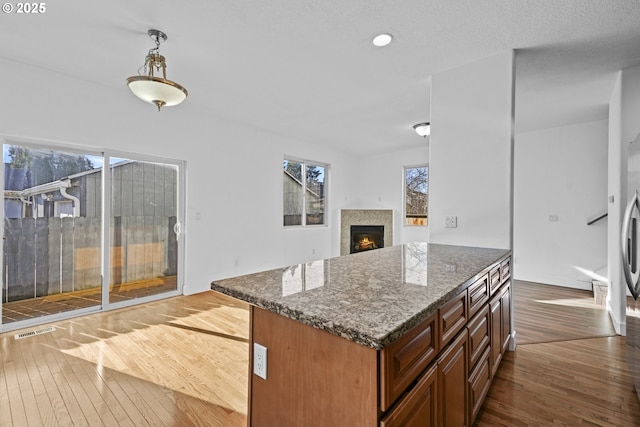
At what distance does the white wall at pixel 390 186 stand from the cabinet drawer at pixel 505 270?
12.3 ft

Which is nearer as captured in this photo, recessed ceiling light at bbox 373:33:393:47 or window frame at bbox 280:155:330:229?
recessed ceiling light at bbox 373:33:393:47

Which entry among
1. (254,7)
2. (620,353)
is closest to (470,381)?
(620,353)

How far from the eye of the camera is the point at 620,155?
2.84m

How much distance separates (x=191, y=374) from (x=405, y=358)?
1899 millimetres

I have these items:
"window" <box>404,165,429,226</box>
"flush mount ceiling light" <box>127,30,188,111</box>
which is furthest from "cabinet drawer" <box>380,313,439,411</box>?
"window" <box>404,165,429,226</box>

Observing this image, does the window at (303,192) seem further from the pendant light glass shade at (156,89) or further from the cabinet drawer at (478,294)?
the cabinet drawer at (478,294)

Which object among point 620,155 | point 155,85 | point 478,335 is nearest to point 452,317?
point 478,335

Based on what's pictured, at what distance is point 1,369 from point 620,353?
4966 mm

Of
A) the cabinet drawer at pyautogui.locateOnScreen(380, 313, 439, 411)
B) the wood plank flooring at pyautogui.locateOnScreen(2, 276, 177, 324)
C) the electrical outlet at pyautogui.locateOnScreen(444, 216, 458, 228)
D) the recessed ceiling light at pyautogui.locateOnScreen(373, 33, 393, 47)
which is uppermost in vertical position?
the recessed ceiling light at pyautogui.locateOnScreen(373, 33, 393, 47)

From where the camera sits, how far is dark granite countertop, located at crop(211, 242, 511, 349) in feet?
2.73

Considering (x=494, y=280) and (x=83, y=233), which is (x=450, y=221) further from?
(x=83, y=233)

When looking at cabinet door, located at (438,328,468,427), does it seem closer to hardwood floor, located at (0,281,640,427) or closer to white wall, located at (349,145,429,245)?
hardwood floor, located at (0,281,640,427)

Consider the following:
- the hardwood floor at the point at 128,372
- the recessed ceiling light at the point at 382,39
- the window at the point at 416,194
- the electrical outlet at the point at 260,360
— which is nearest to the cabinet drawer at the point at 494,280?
the electrical outlet at the point at 260,360

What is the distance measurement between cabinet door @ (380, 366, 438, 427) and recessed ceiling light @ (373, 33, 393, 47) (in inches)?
91.5
